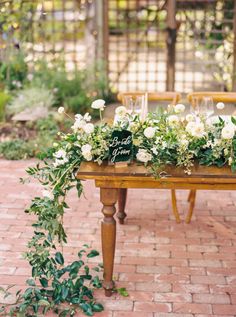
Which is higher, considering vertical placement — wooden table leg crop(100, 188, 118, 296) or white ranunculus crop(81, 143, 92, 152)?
white ranunculus crop(81, 143, 92, 152)

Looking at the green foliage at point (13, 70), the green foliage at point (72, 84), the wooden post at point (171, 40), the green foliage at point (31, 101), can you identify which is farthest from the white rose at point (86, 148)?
the wooden post at point (171, 40)

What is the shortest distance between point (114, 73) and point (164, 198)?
428 cm

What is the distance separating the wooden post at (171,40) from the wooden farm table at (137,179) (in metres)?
5.35

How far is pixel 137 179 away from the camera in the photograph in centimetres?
361

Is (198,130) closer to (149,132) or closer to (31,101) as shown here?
(149,132)

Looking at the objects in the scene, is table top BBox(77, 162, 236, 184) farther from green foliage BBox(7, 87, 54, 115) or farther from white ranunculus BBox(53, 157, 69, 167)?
green foliage BBox(7, 87, 54, 115)

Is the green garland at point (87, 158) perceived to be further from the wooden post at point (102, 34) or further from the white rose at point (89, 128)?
the wooden post at point (102, 34)

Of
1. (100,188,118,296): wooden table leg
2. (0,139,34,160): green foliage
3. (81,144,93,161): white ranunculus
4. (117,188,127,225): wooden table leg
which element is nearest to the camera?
(81,144,93,161): white ranunculus

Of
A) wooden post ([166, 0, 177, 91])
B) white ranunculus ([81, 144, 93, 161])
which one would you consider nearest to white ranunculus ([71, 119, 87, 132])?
white ranunculus ([81, 144, 93, 161])

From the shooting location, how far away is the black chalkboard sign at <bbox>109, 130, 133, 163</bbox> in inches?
141

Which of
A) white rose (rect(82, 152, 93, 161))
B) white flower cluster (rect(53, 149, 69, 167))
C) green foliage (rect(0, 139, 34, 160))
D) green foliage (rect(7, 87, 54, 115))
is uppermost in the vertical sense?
white rose (rect(82, 152, 93, 161))

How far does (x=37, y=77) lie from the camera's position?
8.37 meters

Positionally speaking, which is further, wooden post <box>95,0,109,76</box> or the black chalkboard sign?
wooden post <box>95,0,109,76</box>

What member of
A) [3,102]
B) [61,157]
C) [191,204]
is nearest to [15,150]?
[3,102]
